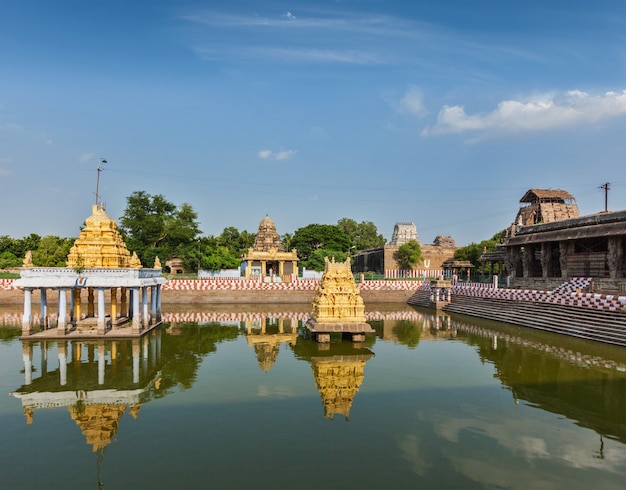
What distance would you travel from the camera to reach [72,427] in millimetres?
8734

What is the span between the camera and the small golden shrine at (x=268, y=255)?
44000 millimetres

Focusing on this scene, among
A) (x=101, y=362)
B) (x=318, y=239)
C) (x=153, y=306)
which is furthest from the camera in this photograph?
(x=318, y=239)

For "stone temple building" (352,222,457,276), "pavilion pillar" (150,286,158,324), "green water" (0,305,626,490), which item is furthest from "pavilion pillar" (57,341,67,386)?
"stone temple building" (352,222,457,276)

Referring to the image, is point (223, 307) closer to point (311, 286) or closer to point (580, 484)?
point (311, 286)

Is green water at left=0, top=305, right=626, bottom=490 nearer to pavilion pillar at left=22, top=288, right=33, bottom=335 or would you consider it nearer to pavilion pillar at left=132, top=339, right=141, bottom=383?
pavilion pillar at left=132, top=339, right=141, bottom=383

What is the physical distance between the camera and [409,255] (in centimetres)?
5128

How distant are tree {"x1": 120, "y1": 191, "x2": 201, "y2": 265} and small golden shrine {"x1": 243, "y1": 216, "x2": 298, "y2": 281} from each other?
756 centimetres

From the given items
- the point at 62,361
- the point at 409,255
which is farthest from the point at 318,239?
the point at 62,361

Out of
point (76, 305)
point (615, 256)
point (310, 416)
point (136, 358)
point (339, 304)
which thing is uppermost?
point (615, 256)

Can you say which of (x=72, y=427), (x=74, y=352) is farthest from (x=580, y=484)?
(x=74, y=352)

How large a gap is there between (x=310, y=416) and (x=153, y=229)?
44401mm

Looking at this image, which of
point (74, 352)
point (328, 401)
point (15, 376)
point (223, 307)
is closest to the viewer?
point (328, 401)

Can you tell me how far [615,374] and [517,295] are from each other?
1177cm

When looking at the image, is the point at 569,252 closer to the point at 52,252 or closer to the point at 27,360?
the point at 27,360
